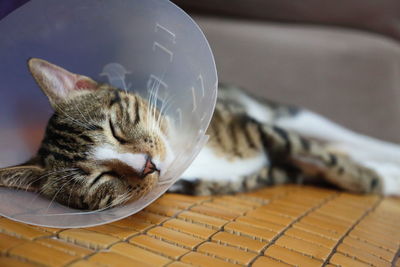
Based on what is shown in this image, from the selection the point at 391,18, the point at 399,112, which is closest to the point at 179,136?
the point at 399,112

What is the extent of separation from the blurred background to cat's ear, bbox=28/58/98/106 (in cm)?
84

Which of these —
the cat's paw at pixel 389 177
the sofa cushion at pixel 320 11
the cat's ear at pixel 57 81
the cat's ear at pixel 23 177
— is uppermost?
the sofa cushion at pixel 320 11

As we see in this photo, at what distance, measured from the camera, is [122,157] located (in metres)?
0.81

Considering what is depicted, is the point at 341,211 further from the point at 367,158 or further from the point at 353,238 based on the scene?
the point at 367,158

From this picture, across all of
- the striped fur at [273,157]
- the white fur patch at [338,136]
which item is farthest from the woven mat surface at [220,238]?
the white fur patch at [338,136]

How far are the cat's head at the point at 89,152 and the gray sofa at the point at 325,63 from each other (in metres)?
0.86

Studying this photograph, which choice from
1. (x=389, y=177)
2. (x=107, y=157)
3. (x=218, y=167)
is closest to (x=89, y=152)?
(x=107, y=157)

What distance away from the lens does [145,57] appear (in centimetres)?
100

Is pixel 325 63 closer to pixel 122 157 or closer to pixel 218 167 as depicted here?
pixel 218 167

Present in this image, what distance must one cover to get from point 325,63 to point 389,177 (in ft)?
1.81

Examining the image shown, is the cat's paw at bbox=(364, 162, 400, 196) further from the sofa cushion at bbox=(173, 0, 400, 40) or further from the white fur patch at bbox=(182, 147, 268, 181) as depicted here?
the sofa cushion at bbox=(173, 0, 400, 40)

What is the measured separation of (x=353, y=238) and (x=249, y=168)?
0.48 meters

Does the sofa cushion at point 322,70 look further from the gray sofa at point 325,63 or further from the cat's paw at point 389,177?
the cat's paw at point 389,177

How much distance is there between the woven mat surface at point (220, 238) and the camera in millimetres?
663
